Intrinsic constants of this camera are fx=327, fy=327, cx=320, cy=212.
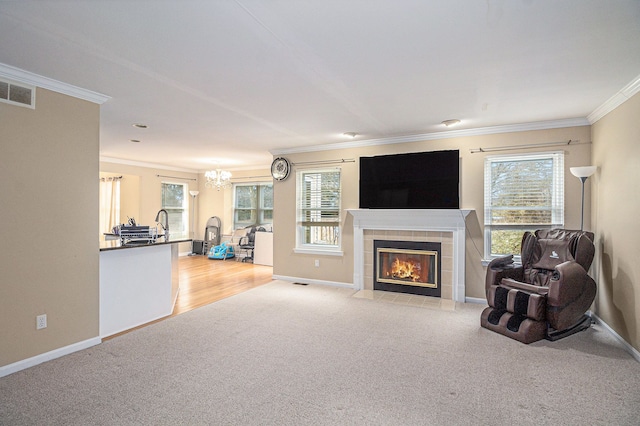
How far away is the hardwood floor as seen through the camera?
16.0 feet

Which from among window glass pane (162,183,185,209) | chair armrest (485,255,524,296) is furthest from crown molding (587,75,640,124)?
window glass pane (162,183,185,209)

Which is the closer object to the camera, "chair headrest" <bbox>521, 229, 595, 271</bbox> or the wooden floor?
"chair headrest" <bbox>521, 229, 595, 271</bbox>

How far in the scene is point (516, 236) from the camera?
4.59 meters

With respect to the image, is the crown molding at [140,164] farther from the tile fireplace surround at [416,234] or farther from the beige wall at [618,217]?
the beige wall at [618,217]

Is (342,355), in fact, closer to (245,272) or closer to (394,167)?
(394,167)

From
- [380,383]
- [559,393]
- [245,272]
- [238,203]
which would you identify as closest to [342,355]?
[380,383]

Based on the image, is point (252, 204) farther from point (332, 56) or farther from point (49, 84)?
point (332, 56)

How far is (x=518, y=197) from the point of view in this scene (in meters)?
4.55

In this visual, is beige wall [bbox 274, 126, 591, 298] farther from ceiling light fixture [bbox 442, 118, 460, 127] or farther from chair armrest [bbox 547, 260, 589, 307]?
chair armrest [bbox 547, 260, 589, 307]

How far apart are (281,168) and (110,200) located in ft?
16.3

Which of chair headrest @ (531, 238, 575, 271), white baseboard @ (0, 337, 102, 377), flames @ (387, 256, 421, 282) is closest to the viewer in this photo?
white baseboard @ (0, 337, 102, 377)

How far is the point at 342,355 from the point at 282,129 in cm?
309

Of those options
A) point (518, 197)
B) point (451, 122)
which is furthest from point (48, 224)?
point (518, 197)

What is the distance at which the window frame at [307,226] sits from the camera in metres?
5.71
